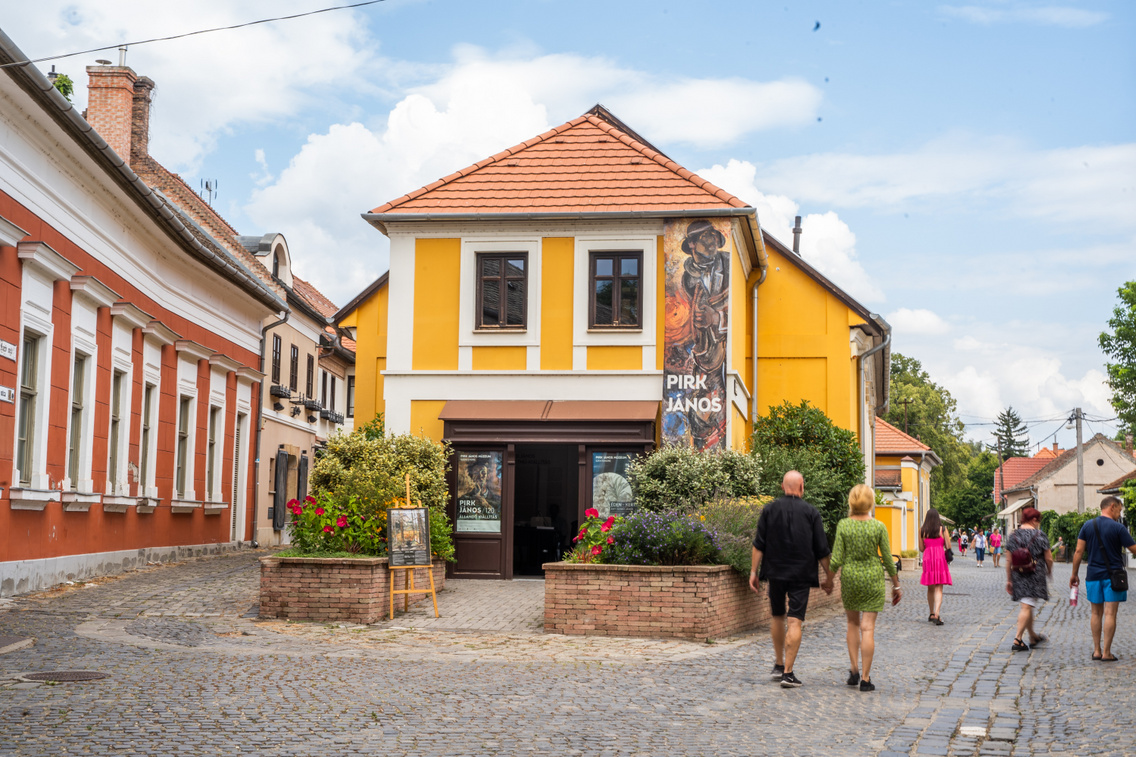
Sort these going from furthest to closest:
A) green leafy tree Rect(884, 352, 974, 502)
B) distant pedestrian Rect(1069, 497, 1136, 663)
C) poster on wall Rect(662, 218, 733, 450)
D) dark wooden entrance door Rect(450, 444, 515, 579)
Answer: green leafy tree Rect(884, 352, 974, 502) < poster on wall Rect(662, 218, 733, 450) < dark wooden entrance door Rect(450, 444, 515, 579) < distant pedestrian Rect(1069, 497, 1136, 663)

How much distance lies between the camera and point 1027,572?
1323 centimetres

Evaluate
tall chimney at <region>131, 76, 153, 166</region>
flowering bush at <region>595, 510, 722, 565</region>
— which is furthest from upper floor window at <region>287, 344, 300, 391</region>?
flowering bush at <region>595, 510, 722, 565</region>

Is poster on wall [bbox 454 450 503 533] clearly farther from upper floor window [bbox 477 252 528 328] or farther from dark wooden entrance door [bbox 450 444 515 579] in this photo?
upper floor window [bbox 477 252 528 328]

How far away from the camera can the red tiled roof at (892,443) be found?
4306cm

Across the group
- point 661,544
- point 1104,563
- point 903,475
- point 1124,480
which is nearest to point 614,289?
point 661,544

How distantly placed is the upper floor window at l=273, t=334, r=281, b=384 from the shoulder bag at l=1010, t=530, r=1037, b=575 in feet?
79.5

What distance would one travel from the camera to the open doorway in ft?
72.3

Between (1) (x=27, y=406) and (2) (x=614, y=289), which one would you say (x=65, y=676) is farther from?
(2) (x=614, y=289)

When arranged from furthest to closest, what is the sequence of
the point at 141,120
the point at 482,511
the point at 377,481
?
the point at 141,120, the point at 482,511, the point at 377,481

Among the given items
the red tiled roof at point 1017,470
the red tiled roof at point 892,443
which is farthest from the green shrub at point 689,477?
the red tiled roof at point 1017,470

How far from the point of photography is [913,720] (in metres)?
8.52

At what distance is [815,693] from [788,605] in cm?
95

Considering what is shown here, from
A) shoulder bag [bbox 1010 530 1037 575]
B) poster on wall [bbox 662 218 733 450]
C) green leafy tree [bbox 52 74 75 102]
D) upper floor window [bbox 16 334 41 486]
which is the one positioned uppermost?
green leafy tree [bbox 52 74 75 102]

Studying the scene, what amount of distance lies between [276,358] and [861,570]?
25887 millimetres
